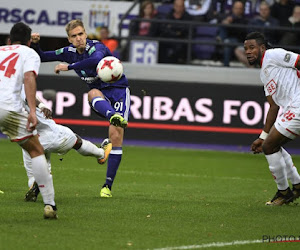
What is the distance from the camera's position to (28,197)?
9.34 metres

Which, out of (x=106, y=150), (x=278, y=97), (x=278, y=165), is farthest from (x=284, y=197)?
(x=106, y=150)

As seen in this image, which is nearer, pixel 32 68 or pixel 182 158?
pixel 32 68

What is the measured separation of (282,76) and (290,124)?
0.58m

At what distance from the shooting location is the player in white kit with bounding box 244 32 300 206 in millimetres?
9180

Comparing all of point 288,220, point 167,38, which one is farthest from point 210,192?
point 167,38

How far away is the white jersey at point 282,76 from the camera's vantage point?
9.24m

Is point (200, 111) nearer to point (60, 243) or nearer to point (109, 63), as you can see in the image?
point (109, 63)

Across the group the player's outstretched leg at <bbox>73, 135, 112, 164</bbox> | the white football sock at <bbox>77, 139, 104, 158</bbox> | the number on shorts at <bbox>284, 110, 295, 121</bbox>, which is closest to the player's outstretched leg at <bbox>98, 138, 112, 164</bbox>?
the player's outstretched leg at <bbox>73, 135, 112, 164</bbox>

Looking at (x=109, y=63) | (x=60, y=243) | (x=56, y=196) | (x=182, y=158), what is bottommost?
(x=182, y=158)

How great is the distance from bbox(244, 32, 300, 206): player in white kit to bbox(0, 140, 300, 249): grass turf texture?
0.58 metres

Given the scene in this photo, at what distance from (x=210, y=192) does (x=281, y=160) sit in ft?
6.11

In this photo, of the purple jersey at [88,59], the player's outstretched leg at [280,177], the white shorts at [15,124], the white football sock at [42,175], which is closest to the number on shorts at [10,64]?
the white shorts at [15,124]

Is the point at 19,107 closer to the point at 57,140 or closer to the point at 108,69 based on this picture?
the point at 57,140

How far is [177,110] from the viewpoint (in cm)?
1745
